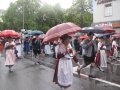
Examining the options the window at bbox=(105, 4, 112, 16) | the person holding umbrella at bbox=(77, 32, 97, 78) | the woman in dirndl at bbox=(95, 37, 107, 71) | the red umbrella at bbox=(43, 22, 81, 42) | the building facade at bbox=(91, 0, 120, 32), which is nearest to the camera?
the red umbrella at bbox=(43, 22, 81, 42)

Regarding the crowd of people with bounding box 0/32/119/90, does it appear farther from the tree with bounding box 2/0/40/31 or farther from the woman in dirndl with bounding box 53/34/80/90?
the tree with bounding box 2/0/40/31

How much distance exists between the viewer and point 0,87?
20.4 feet

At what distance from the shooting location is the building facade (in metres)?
20.6

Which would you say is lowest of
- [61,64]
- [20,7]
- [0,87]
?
[0,87]

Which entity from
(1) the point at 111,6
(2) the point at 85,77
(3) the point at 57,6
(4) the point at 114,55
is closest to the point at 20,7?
(3) the point at 57,6

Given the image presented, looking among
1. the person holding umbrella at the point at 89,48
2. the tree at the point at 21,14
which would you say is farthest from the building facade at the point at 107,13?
the tree at the point at 21,14

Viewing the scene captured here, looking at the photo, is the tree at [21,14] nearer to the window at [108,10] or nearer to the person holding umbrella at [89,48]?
the window at [108,10]

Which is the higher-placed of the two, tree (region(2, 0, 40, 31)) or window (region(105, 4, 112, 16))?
tree (region(2, 0, 40, 31))

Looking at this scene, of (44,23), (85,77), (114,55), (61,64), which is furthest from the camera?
(44,23)

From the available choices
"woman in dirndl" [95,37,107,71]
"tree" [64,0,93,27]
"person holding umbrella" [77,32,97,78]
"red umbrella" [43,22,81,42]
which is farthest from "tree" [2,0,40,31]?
"red umbrella" [43,22,81,42]

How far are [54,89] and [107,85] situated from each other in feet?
5.84

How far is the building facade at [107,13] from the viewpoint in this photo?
20.6 metres

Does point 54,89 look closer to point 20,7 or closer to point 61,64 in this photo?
point 61,64

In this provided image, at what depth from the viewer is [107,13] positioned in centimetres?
2206
